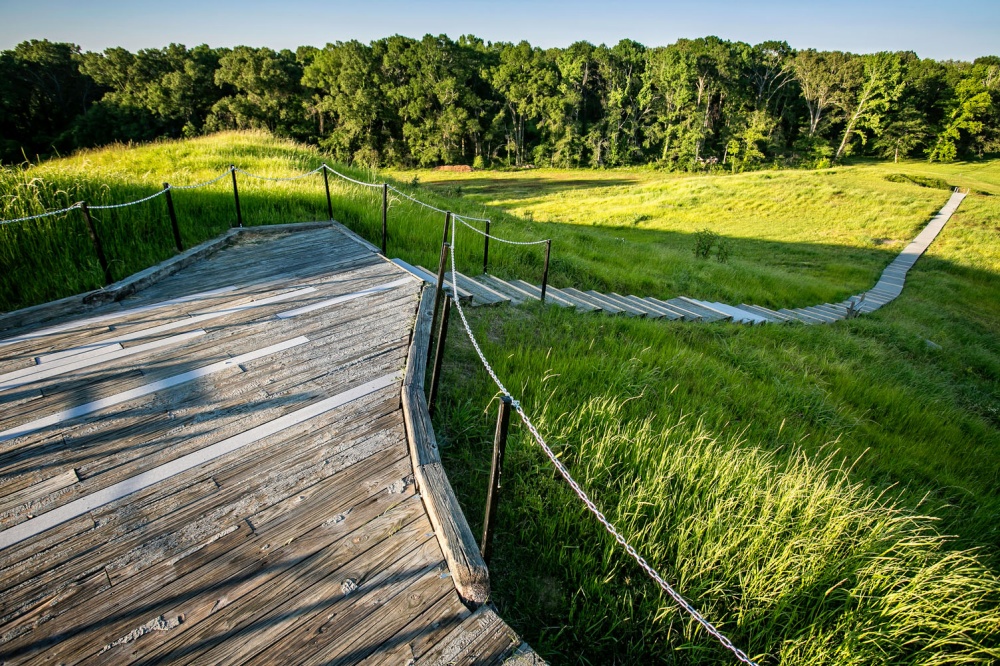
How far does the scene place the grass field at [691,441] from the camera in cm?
236

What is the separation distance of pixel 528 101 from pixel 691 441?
230ft

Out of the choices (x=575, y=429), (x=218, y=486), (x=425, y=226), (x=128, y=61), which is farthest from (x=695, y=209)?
(x=128, y=61)

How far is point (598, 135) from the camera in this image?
2415 inches

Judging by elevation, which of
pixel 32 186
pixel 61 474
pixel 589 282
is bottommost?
pixel 589 282

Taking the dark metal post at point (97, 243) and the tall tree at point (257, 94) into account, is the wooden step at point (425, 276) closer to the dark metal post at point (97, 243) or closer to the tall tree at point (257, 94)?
the dark metal post at point (97, 243)

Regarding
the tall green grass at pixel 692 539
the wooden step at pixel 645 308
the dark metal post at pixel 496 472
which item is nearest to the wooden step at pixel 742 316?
the wooden step at pixel 645 308

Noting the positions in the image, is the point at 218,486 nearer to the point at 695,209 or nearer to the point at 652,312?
the point at 652,312

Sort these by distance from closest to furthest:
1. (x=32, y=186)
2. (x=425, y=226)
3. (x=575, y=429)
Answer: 1. (x=575, y=429)
2. (x=32, y=186)
3. (x=425, y=226)

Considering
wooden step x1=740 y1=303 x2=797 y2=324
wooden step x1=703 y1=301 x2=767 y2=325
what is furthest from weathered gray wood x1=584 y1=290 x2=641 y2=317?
wooden step x1=740 y1=303 x2=797 y2=324

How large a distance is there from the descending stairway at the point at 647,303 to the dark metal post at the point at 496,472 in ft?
12.9

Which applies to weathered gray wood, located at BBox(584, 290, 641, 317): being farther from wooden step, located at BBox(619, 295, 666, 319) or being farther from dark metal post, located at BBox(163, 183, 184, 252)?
dark metal post, located at BBox(163, 183, 184, 252)

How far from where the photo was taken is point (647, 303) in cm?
920

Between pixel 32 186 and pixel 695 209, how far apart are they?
104 feet

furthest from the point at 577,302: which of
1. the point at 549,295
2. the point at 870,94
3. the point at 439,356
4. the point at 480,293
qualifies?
the point at 870,94
